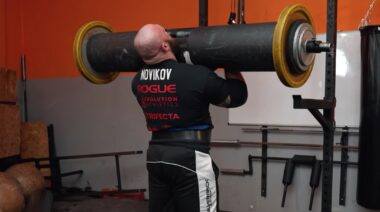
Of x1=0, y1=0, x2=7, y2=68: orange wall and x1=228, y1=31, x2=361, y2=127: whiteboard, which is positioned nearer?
x1=228, y1=31, x2=361, y2=127: whiteboard

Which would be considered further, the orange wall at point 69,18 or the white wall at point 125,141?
the orange wall at point 69,18

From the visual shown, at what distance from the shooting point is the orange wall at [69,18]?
305cm

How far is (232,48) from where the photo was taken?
1409 mm

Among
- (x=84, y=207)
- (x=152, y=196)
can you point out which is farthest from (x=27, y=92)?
(x=152, y=196)

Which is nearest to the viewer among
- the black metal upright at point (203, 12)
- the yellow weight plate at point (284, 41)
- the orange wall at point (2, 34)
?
the yellow weight plate at point (284, 41)

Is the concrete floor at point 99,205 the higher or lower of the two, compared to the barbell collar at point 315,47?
lower

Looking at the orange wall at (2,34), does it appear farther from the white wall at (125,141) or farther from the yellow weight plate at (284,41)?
the yellow weight plate at (284,41)

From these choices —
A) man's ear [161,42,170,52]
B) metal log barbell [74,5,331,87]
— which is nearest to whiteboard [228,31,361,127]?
metal log barbell [74,5,331,87]

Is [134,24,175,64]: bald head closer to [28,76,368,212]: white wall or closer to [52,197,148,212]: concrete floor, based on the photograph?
[28,76,368,212]: white wall

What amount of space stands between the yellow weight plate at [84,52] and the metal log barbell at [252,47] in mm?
119

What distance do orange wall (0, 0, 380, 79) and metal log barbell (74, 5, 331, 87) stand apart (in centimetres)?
146

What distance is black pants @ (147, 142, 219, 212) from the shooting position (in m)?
1.50

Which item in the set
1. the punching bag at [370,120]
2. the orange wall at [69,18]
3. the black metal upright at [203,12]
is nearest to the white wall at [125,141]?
the orange wall at [69,18]

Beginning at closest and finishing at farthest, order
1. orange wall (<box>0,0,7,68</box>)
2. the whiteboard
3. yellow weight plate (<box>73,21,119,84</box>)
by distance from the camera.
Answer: yellow weight plate (<box>73,21,119,84</box>)
the whiteboard
orange wall (<box>0,0,7,68</box>)
